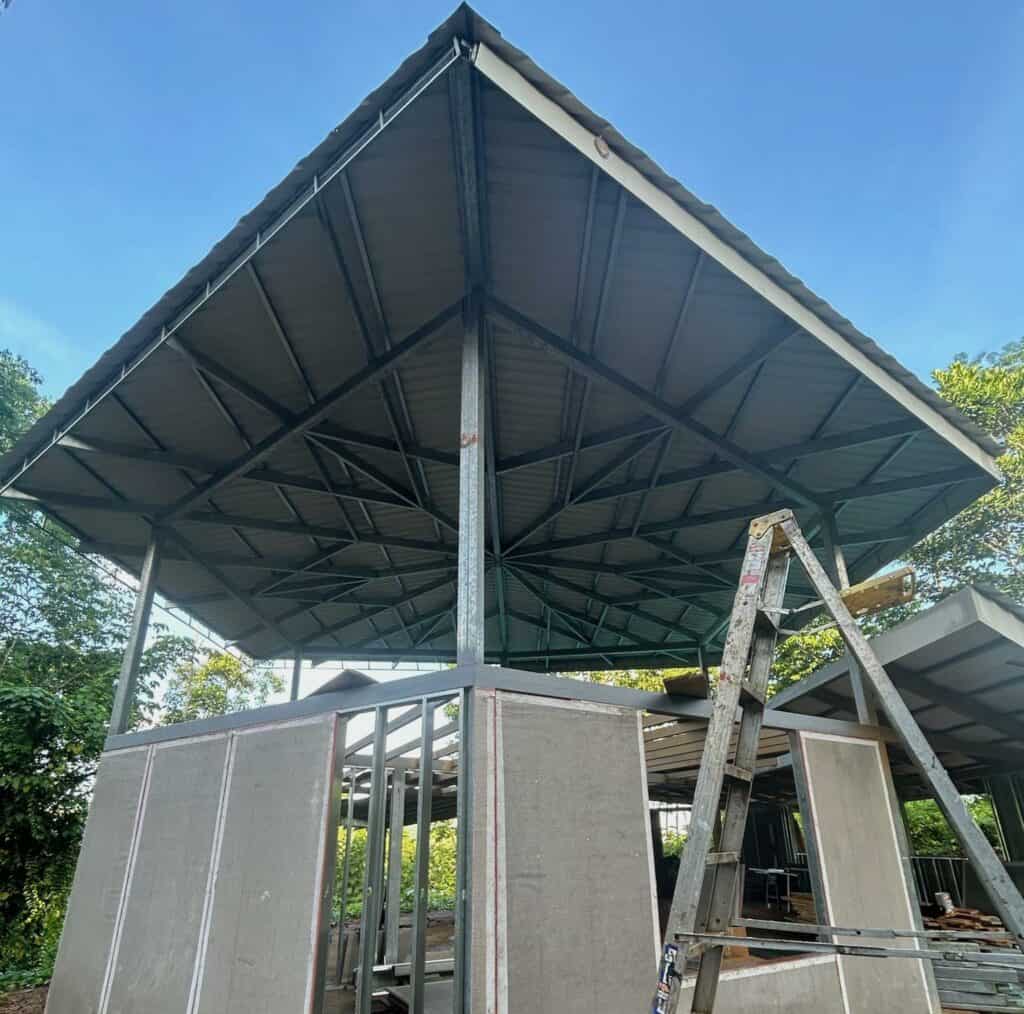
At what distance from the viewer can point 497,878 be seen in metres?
Answer: 4.42

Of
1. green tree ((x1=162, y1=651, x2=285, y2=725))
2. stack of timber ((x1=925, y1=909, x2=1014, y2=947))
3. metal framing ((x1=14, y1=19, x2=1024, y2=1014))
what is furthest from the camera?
green tree ((x1=162, y1=651, x2=285, y2=725))

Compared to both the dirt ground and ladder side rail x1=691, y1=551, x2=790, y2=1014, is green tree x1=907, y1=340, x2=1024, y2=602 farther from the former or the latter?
the dirt ground

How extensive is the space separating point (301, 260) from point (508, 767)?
4378 millimetres

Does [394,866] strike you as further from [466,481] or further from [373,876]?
[466,481]

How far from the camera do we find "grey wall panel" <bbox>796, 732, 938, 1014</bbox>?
614 centimetres

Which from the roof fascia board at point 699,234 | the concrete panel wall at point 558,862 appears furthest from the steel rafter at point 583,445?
the concrete panel wall at point 558,862

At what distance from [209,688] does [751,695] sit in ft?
91.3

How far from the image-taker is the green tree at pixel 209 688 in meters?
26.8

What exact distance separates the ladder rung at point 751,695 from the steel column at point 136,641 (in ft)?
24.4

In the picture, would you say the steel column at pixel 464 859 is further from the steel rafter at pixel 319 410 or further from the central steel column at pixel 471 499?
the steel rafter at pixel 319 410

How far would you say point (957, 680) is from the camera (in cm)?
729

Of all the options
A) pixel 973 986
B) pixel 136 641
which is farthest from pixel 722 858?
pixel 136 641

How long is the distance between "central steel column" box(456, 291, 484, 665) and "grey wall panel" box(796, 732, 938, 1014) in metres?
3.72

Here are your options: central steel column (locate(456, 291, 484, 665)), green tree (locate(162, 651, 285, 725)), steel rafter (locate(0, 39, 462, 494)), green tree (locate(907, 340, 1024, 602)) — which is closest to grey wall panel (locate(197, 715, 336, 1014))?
central steel column (locate(456, 291, 484, 665))
